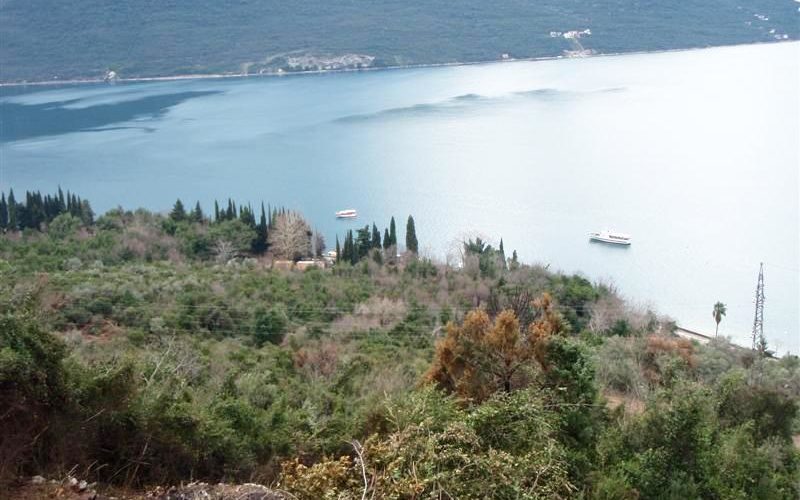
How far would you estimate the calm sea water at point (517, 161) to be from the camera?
25.4 meters

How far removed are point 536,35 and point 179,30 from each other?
50694mm

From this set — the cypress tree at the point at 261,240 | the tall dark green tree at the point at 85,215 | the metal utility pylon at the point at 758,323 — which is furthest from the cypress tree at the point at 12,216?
the metal utility pylon at the point at 758,323

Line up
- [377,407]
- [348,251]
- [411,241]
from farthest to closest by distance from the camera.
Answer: [411,241], [348,251], [377,407]

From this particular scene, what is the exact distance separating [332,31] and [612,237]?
259 ft

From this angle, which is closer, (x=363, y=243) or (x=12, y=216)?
(x=363, y=243)

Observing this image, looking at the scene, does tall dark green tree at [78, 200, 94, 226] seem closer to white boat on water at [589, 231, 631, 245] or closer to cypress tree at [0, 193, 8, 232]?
cypress tree at [0, 193, 8, 232]

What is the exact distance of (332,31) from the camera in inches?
3839

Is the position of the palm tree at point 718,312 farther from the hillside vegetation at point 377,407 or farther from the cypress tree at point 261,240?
the cypress tree at point 261,240

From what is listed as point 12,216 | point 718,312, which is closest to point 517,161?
point 718,312

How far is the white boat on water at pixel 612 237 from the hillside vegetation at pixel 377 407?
12396 mm

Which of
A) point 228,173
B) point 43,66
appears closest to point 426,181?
point 228,173

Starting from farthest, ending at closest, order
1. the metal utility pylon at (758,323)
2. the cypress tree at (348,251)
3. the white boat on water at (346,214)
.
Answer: the white boat on water at (346,214) < the cypress tree at (348,251) < the metal utility pylon at (758,323)

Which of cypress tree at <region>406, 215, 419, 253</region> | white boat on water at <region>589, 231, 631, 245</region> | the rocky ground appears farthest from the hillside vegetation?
white boat on water at <region>589, 231, 631, 245</region>

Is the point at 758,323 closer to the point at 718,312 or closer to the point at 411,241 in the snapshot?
the point at 718,312
